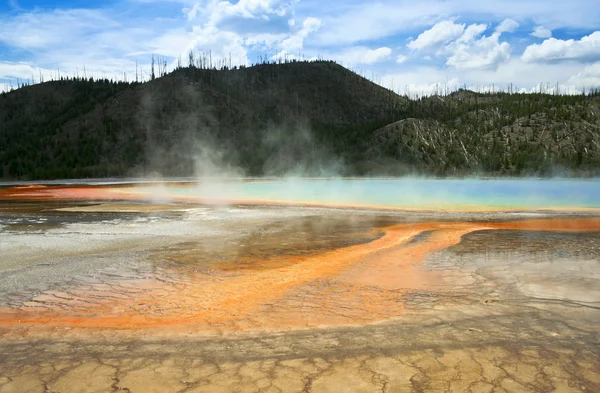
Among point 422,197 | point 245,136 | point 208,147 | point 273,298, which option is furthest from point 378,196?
point 245,136

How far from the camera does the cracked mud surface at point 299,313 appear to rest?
166 inches

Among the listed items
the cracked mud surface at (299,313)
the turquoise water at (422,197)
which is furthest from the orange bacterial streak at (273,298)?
the turquoise water at (422,197)

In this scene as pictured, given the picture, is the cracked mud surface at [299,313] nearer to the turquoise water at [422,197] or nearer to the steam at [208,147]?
the turquoise water at [422,197]

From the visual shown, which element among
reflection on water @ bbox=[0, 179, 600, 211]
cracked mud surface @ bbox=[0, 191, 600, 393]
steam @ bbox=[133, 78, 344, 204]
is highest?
steam @ bbox=[133, 78, 344, 204]

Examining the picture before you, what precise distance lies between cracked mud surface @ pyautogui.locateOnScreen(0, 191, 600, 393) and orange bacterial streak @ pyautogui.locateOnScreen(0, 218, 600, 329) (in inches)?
1.3

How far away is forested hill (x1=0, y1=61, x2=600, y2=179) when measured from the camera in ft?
205

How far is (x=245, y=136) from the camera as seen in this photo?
75.4 meters

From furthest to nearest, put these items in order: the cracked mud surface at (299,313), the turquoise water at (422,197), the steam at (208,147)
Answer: the steam at (208,147)
the turquoise water at (422,197)
the cracked mud surface at (299,313)

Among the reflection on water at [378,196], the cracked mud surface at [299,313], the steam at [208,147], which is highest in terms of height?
the steam at [208,147]

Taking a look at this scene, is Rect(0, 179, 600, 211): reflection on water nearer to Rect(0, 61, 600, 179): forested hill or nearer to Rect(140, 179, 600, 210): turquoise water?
Rect(140, 179, 600, 210): turquoise water

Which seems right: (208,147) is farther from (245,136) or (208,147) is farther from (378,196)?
(378,196)

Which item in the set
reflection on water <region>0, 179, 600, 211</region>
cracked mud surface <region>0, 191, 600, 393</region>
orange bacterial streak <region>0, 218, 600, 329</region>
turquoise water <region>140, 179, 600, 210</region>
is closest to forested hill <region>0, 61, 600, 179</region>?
reflection on water <region>0, 179, 600, 211</region>

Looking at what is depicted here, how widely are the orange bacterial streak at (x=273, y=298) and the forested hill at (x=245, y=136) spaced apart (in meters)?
53.6

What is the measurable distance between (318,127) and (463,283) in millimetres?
82741
